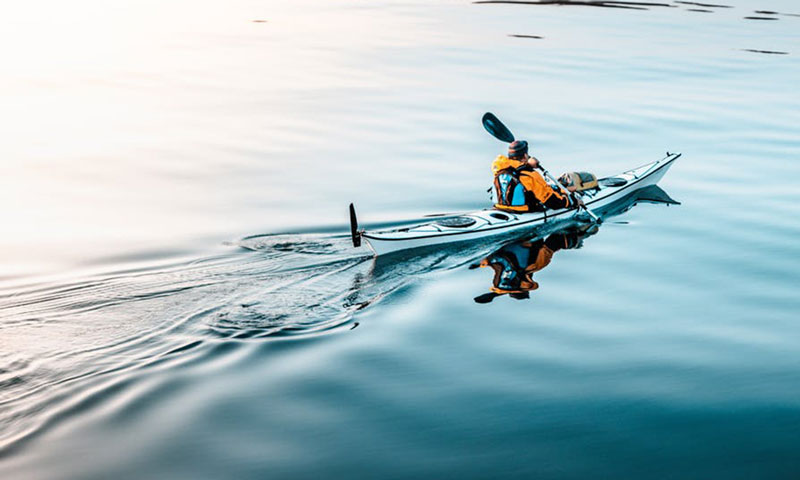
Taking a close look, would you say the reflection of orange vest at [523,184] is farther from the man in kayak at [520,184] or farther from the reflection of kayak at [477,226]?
the reflection of kayak at [477,226]

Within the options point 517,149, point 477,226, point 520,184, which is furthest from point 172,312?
point 520,184

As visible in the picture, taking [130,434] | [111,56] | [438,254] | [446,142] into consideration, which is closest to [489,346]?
[438,254]

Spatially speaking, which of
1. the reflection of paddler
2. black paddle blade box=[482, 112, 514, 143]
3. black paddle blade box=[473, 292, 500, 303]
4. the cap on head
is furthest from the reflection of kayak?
black paddle blade box=[473, 292, 500, 303]

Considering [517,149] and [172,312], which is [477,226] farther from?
[172,312]

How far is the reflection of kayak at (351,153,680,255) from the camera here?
37.6ft

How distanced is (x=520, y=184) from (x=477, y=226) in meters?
0.95

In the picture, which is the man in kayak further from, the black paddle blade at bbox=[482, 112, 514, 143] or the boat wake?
the boat wake

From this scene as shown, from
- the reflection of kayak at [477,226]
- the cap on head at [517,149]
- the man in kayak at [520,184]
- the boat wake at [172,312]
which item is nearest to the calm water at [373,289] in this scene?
the boat wake at [172,312]

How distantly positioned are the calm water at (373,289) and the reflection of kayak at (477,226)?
0.30 meters

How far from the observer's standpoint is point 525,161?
12.4 meters

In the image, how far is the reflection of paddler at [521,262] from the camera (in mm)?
10734

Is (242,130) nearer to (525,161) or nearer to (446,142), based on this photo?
(446,142)

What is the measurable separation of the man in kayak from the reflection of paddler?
53 centimetres

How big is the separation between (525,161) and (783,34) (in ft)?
75.4
